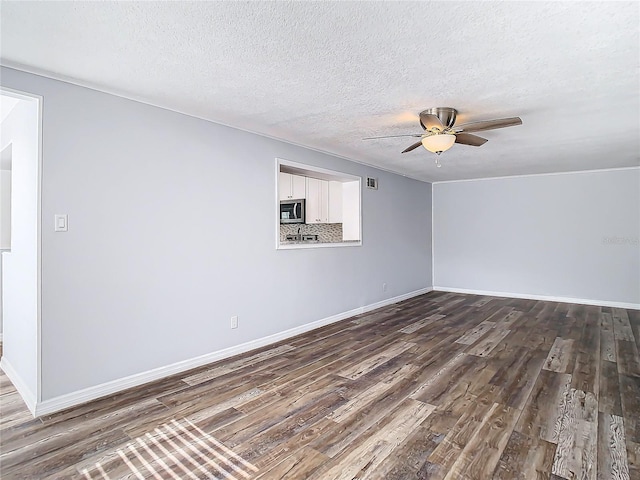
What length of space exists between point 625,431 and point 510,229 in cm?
518

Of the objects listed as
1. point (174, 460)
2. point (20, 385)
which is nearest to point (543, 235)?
point (174, 460)

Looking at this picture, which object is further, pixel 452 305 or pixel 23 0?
pixel 452 305

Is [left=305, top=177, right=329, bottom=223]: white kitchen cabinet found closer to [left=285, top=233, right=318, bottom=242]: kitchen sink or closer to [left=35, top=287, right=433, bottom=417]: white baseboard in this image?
[left=285, top=233, right=318, bottom=242]: kitchen sink

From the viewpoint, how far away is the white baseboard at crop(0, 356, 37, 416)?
2.52 meters

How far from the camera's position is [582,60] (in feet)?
7.32

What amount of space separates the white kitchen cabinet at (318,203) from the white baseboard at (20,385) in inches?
180

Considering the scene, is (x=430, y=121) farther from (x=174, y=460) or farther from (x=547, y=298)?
(x=547, y=298)

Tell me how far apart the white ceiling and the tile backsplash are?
3.42 meters

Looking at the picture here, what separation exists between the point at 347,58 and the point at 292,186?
470 cm

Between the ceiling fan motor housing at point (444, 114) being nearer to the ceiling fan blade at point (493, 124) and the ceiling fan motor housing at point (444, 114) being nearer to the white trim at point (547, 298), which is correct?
the ceiling fan blade at point (493, 124)

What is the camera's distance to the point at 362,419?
243 cm

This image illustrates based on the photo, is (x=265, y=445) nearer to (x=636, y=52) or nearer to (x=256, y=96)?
(x=256, y=96)

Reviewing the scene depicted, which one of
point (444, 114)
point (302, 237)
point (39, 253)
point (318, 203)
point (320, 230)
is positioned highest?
point (444, 114)

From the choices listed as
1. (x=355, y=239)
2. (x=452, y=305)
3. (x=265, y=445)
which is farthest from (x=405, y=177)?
(x=265, y=445)
